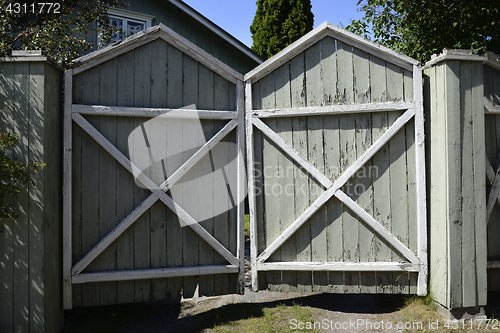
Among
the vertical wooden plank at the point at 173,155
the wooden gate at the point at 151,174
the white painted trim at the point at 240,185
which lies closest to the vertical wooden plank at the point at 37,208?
the wooden gate at the point at 151,174

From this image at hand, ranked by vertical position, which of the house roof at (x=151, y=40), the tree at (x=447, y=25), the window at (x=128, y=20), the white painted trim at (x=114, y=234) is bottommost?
the white painted trim at (x=114, y=234)

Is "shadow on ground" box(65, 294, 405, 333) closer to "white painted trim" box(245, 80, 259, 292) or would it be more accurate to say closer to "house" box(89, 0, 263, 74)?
"white painted trim" box(245, 80, 259, 292)

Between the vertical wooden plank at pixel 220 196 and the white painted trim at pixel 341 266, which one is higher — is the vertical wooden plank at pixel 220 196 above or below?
above

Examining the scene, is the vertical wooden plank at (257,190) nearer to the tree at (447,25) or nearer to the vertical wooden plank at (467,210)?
the vertical wooden plank at (467,210)

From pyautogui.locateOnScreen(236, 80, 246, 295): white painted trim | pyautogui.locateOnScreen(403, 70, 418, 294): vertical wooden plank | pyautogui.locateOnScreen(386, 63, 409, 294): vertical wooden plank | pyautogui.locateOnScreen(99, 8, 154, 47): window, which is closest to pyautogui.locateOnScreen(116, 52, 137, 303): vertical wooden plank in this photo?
pyautogui.locateOnScreen(236, 80, 246, 295): white painted trim

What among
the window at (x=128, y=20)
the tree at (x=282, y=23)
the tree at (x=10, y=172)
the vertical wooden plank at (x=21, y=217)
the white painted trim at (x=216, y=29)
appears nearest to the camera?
the tree at (x=10, y=172)

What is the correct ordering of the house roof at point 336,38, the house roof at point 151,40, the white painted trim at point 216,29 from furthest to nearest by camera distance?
the white painted trim at point 216,29 → the house roof at point 336,38 → the house roof at point 151,40

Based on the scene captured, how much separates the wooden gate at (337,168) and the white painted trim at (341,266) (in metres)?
0.01

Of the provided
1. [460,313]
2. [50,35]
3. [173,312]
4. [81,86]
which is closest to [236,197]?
[173,312]

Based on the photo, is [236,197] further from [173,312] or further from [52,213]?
[52,213]

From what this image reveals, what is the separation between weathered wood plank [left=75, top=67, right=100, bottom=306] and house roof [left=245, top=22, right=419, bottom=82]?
159 centimetres

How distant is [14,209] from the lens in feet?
8.70

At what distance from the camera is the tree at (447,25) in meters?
3.92

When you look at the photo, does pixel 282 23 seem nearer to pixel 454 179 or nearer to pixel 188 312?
pixel 454 179
